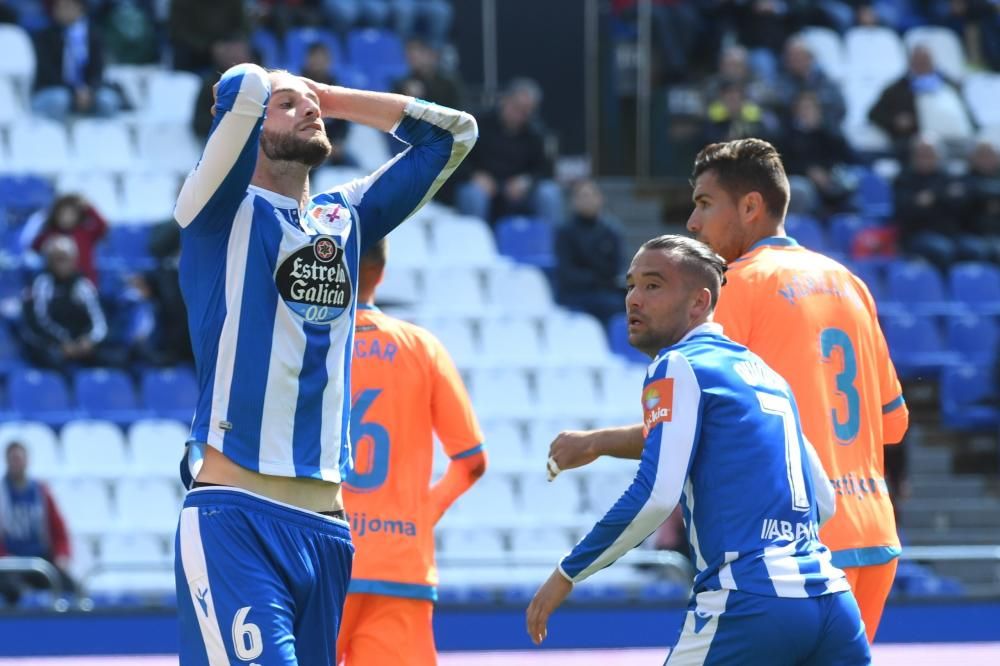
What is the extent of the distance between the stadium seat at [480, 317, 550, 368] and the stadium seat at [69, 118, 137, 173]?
10.6 ft

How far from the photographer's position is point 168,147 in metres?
13.5

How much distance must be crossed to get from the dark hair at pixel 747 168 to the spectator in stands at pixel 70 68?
951 cm

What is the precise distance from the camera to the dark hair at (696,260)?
4.36m

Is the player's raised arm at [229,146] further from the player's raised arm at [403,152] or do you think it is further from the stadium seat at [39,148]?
the stadium seat at [39,148]

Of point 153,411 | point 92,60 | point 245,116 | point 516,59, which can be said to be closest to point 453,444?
point 245,116

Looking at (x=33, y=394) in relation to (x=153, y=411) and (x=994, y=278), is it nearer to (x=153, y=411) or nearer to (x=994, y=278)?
(x=153, y=411)

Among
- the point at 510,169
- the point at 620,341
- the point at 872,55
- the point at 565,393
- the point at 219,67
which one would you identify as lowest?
the point at 565,393

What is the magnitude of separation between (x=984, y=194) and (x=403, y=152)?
10.6 meters

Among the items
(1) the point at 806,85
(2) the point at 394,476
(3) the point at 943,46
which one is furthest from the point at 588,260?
(2) the point at 394,476

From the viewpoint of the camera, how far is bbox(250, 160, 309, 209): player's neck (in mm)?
4359

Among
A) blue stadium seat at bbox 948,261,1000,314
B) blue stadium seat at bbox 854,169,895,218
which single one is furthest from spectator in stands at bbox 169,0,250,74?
blue stadium seat at bbox 948,261,1000,314

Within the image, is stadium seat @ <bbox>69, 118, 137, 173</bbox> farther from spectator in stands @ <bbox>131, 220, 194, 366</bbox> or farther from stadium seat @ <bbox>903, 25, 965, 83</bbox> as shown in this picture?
stadium seat @ <bbox>903, 25, 965, 83</bbox>

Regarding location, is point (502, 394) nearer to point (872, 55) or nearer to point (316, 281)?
point (872, 55)

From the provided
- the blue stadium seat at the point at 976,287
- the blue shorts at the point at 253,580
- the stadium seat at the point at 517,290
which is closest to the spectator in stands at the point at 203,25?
the stadium seat at the point at 517,290
